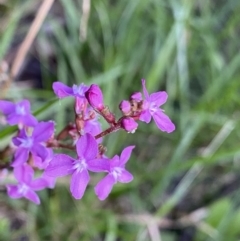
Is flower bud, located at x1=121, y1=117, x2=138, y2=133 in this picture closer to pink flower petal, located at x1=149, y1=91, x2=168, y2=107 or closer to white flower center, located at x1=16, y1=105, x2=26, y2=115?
pink flower petal, located at x1=149, y1=91, x2=168, y2=107

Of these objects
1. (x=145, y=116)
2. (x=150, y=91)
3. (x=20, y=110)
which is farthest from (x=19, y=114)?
(x=150, y=91)

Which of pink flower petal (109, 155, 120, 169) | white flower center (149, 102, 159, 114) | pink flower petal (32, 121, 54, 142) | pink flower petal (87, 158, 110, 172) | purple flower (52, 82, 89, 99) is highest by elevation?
purple flower (52, 82, 89, 99)

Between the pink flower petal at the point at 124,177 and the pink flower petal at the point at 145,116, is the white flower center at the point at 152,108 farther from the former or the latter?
the pink flower petal at the point at 124,177

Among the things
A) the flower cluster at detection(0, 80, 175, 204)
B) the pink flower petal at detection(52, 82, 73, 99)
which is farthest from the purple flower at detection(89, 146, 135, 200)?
the pink flower petal at detection(52, 82, 73, 99)

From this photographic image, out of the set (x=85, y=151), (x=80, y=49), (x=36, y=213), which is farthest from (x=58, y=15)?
(x=85, y=151)

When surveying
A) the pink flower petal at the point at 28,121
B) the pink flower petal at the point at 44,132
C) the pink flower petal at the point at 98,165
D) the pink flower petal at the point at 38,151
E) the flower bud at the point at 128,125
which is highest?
the pink flower petal at the point at 28,121

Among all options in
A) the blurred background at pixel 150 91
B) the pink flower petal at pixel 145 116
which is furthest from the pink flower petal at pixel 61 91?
the blurred background at pixel 150 91
